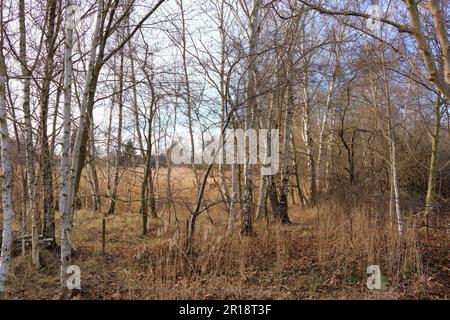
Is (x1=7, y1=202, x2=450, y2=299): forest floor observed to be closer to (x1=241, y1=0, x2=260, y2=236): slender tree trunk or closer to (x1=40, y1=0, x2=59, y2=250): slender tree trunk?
(x1=241, y1=0, x2=260, y2=236): slender tree trunk

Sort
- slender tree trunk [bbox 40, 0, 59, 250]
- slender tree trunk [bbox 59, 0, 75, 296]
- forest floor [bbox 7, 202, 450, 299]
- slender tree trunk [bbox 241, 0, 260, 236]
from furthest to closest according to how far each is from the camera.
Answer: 1. slender tree trunk [bbox 241, 0, 260, 236]
2. slender tree trunk [bbox 40, 0, 59, 250]
3. forest floor [bbox 7, 202, 450, 299]
4. slender tree trunk [bbox 59, 0, 75, 296]

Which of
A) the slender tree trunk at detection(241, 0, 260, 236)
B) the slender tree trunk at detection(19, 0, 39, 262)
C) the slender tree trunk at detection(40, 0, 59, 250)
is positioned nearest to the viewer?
the slender tree trunk at detection(19, 0, 39, 262)

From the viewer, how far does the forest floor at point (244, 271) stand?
4133mm

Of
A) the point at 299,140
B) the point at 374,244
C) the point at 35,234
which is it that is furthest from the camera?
the point at 299,140

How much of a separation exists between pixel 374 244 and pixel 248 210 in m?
2.41

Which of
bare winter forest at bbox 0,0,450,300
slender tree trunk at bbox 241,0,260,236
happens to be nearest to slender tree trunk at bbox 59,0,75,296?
bare winter forest at bbox 0,0,450,300

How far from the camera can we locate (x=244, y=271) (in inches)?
188

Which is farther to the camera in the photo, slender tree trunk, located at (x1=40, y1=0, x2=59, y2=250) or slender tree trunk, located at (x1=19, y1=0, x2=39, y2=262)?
slender tree trunk, located at (x1=40, y1=0, x2=59, y2=250)

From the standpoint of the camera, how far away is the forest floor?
13.6 ft

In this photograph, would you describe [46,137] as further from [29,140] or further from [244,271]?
[244,271]
